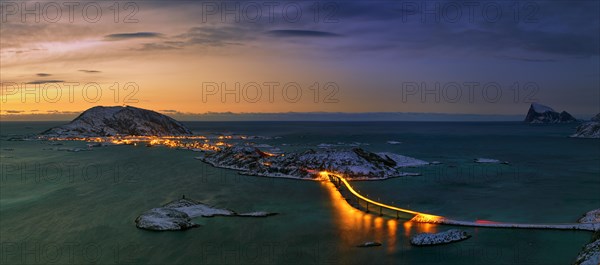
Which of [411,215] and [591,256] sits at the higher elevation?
[591,256]

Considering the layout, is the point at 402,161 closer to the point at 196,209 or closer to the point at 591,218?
the point at 591,218

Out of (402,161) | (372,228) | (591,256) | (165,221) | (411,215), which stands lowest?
(372,228)

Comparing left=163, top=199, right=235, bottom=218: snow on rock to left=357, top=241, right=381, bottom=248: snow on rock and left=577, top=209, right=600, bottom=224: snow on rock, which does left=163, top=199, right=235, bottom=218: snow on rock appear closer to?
left=357, top=241, right=381, bottom=248: snow on rock

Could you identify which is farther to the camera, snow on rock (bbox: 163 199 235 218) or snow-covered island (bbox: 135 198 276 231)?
snow on rock (bbox: 163 199 235 218)

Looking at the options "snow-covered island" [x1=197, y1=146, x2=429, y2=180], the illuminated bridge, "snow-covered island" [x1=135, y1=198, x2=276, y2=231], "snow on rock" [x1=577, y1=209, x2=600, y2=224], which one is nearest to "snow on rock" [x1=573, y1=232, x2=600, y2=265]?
the illuminated bridge

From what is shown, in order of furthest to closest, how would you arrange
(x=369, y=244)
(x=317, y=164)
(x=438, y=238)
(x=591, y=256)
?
(x=317, y=164)
(x=438, y=238)
(x=369, y=244)
(x=591, y=256)

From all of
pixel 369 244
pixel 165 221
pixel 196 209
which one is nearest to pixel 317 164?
pixel 196 209

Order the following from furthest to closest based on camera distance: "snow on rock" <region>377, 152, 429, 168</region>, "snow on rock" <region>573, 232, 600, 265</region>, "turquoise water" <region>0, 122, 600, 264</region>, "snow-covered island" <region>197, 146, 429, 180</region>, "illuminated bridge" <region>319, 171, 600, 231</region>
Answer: "snow on rock" <region>377, 152, 429, 168</region> → "snow-covered island" <region>197, 146, 429, 180</region> → "illuminated bridge" <region>319, 171, 600, 231</region> → "turquoise water" <region>0, 122, 600, 264</region> → "snow on rock" <region>573, 232, 600, 265</region>
